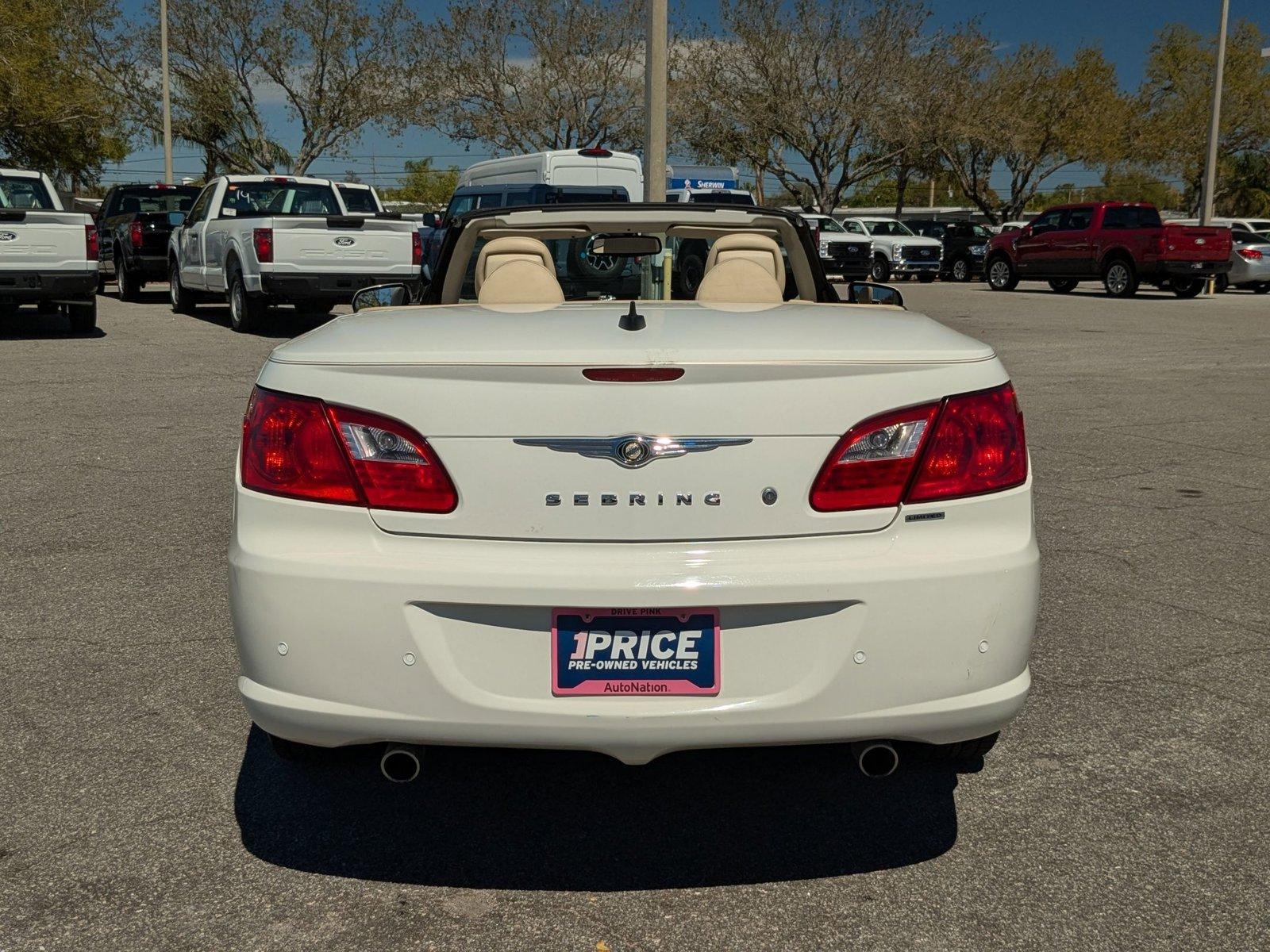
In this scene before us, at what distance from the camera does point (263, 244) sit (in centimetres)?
1564

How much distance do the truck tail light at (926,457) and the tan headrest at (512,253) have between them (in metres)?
1.68

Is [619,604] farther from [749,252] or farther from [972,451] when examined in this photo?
[749,252]

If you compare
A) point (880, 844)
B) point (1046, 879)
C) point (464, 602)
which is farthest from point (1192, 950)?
point (464, 602)

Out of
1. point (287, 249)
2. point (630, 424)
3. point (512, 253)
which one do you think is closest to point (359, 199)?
point (287, 249)

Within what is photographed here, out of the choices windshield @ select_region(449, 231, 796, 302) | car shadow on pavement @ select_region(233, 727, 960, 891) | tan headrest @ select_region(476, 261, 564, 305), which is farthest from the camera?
windshield @ select_region(449, 231, 796, 302)

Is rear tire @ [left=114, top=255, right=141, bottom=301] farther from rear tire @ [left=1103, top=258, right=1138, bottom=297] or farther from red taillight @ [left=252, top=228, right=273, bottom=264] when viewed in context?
rear tire @ [left=1103, top=258, right=1138, bottom=297]

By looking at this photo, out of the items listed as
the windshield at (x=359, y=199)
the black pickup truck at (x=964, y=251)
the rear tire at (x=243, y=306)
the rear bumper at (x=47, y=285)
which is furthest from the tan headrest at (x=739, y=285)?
the black pickup truck at (x=964, y=251)

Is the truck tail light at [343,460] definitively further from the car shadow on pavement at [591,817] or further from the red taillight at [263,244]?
the red taillight at [263,244]

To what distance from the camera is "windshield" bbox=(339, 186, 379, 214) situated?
748 inches

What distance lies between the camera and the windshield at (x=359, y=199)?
19.0 meters

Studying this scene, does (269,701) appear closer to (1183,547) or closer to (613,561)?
(613,561)

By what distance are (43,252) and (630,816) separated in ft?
43.9

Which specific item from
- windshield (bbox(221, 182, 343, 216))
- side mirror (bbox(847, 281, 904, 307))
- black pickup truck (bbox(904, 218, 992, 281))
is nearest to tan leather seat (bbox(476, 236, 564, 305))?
side mirror (bbox(847, 281, 904, 307))

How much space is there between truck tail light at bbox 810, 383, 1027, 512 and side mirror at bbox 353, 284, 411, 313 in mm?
2032
